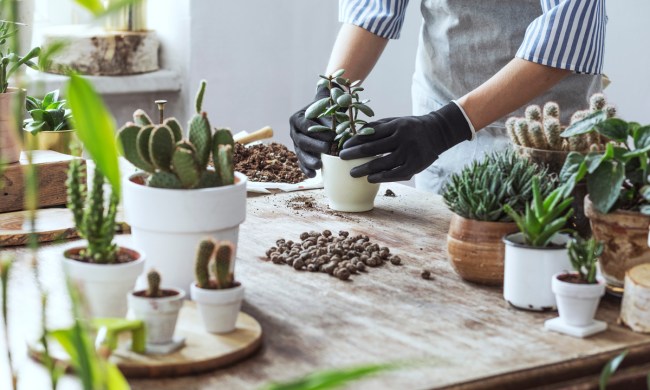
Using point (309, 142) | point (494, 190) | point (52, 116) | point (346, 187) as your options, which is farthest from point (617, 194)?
point (52, 116)

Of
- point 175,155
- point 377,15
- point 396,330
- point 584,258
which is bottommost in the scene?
point 396,330

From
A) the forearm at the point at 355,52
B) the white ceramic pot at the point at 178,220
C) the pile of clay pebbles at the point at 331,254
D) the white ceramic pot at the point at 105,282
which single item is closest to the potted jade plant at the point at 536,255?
the pile of clay pebbles at the point at 331,254

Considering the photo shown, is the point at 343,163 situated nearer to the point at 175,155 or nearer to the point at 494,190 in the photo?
the point at 494,190

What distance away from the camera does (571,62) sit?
2176mm

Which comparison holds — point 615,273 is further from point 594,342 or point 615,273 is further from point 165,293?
point 165,293

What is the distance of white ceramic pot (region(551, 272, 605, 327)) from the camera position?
122 cm

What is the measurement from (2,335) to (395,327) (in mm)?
512

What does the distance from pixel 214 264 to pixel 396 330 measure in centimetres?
26

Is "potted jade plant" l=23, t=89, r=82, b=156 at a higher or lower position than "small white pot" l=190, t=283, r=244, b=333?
higher

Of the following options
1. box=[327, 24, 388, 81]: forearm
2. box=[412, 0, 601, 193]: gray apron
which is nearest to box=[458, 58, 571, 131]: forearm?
box=[412, 0, 601, 193]: gray apron

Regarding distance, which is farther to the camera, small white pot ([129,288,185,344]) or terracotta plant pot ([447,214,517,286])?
terracotta plant pot ([447,214,517,286])

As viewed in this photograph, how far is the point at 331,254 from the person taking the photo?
1.58 metres

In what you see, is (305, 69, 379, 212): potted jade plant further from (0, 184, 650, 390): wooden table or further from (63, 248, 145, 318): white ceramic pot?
(63, 248, 145, 318): white ceramic pot

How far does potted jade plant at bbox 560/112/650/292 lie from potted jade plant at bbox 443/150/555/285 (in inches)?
2.5
